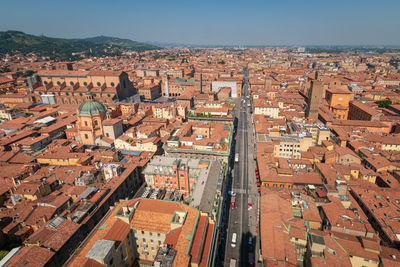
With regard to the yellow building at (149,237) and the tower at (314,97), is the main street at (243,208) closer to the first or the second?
the yellow building at (149,237)

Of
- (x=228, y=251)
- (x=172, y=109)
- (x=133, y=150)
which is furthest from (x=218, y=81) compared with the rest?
(x=228, y=251)

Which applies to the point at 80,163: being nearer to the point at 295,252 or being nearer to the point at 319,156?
the point at 295,252

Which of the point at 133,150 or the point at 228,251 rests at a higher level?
the point at 133,150

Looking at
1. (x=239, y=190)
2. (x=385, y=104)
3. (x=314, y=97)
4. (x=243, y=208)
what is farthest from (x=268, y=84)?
(x=243, y=208)

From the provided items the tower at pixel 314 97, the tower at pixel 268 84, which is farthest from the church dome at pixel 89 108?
the tower at pixel 268 84

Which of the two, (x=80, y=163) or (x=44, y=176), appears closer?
(x=44, y=176)

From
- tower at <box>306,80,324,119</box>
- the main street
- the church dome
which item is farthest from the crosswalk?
tower at <box>306,80,324,119</box>

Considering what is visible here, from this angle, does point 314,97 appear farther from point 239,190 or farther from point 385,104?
point 239,190

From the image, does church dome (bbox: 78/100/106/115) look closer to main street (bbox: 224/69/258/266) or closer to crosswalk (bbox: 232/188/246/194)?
main street (bbox: 224/69/258/266)
